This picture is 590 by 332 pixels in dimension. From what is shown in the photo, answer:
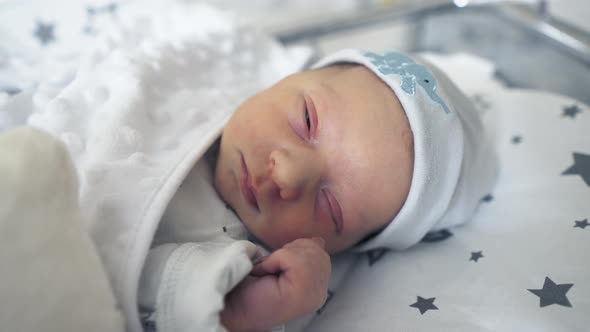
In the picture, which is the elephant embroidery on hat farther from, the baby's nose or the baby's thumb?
the baby's thumb

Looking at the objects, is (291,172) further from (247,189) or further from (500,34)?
(500,34)

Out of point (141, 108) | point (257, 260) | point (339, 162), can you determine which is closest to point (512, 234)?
point (339, 162)

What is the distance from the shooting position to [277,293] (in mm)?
546

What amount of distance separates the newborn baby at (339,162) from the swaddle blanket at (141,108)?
0.06 m

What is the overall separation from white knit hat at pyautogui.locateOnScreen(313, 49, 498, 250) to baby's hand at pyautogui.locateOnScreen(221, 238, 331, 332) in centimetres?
21

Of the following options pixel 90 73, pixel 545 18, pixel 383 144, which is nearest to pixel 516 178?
pixel 383 144

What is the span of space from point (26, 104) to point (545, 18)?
1.13 metres

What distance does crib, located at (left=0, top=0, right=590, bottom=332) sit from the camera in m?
0.67

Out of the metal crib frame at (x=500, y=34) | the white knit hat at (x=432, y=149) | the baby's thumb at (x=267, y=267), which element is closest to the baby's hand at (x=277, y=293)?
the baby's thumb at (x=267, y=267)

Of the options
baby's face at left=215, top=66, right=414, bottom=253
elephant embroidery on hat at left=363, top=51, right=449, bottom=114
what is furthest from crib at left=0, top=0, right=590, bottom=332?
elephant embroidery on hat at left=363, top=51, right=449, bottom=114

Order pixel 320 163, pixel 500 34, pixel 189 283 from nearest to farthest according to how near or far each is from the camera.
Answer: pixel 189 283 → pixel 320 163 → pixel 500 34

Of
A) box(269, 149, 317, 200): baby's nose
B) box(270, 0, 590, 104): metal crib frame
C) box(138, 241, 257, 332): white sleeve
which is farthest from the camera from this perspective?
box(270, 0, 590, 104): metal crib frame

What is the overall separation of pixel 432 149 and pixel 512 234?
0.71 feet

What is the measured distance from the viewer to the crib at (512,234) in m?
0.67
